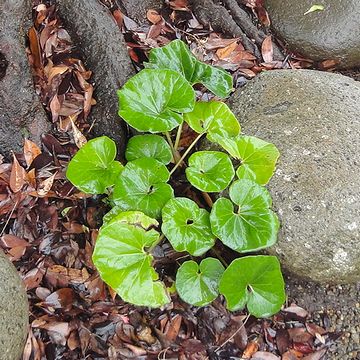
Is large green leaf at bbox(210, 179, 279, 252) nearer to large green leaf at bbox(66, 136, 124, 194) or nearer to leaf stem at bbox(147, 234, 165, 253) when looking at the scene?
leaf stem at bbox(147, 234, 165, 253)

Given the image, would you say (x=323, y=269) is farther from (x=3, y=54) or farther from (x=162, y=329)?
(x=3, y=54)

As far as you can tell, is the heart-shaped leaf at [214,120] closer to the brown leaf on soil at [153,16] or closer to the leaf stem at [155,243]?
the leaf stem at [155,243]

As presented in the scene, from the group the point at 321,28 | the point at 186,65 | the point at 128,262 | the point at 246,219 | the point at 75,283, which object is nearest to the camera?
the point at 128,262

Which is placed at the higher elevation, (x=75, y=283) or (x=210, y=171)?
(x=210, y=171)

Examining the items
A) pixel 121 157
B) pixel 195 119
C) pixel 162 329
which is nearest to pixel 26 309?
pixel 162 329

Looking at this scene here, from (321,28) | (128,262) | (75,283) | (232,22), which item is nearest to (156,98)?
(128,262)

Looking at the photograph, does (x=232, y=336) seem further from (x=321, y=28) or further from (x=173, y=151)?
(x=321, y=28)

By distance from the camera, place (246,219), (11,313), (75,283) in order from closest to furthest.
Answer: (11,313), (246,219), (75,283)
